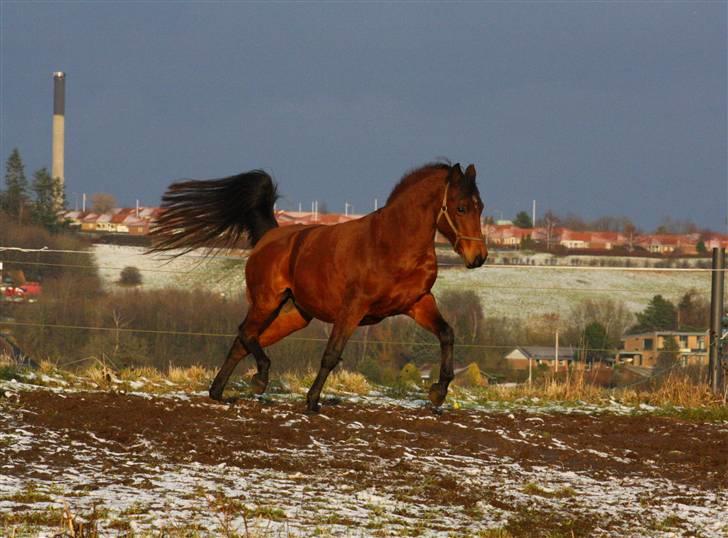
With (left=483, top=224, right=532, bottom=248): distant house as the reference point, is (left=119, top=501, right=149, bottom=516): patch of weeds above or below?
below

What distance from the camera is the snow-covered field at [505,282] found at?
41219 mm

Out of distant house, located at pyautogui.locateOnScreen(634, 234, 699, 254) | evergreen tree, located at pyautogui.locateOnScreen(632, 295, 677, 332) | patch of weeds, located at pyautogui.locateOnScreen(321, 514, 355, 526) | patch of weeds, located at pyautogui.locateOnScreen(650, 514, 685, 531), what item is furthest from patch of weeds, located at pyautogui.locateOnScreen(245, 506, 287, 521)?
distant house, located at pyautogui.locateOnScreen(634, 234, 699, 254)

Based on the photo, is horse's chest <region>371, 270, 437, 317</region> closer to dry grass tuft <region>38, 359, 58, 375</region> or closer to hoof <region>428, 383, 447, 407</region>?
hoof <region>428, 383, 447, 407</region>

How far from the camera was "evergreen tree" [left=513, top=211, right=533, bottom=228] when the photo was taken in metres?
59.3

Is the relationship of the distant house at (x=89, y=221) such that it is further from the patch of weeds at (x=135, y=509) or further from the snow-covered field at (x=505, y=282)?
the patch of weeds at (x=135, y=509)

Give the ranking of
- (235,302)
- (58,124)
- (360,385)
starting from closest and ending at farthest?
1. (360,385)
2. (235,302)
3. (58,124)

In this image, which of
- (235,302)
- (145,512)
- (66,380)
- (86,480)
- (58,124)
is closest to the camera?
(145,512)

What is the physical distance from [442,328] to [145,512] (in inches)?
159

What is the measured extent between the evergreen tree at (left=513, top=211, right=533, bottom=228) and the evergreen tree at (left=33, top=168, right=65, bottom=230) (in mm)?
24901

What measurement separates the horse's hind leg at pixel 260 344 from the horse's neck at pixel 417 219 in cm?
163

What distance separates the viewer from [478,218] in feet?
26.2

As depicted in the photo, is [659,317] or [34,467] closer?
[34,467]

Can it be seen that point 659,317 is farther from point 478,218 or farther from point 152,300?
point 478,218

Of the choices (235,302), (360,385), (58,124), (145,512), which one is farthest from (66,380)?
(58,124)
